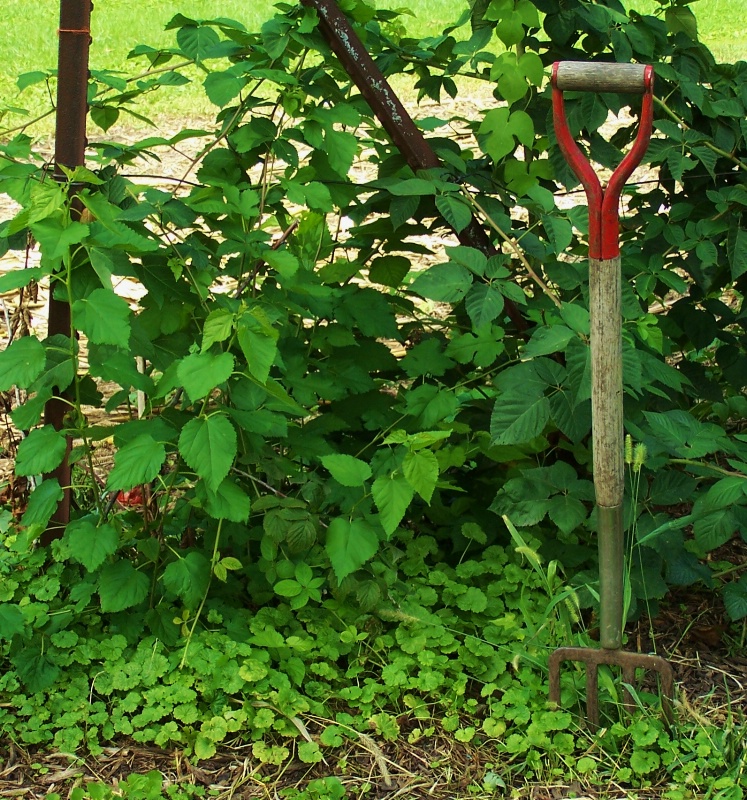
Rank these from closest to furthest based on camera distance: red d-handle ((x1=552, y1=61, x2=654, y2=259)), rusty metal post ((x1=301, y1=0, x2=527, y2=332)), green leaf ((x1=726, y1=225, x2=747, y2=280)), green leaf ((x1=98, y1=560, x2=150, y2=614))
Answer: red d-handle ((x1=552, y1=61, x2=654, y2=259)) → green leaf ((x1=98, y1=560, x2=150, y2=614)) → rusty metal post ((x1=301, y1=0, x2=527, y2=332)) → green leaf ((x1=726, y1=225, x2=747, y2=280))

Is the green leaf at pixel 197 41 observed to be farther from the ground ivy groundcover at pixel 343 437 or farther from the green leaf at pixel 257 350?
the green leaf at pixel 257 350

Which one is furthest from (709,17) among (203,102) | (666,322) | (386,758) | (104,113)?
(386,758)

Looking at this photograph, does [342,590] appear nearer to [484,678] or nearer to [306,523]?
[306,523]

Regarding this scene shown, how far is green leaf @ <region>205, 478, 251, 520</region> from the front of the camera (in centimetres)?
227

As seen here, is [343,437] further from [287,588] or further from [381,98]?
[381,98]

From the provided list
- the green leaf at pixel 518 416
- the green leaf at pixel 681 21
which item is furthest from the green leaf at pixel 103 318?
the green leaf at pixel 681 21

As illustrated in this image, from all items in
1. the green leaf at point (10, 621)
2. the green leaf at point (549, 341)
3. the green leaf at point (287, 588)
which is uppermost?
the green leaf at point (549, 341)

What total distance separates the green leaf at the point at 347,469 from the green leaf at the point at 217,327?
1.34ft

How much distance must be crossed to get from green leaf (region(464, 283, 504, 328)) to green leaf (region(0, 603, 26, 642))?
4.03 feet

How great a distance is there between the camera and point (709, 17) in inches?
381

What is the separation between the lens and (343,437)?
2932mm

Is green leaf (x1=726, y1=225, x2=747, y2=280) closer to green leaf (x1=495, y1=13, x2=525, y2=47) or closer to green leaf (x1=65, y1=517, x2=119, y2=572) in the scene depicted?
green leaf (x1=495, y1=13, x2=525, y2=47)

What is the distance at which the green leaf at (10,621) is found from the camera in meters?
2.29

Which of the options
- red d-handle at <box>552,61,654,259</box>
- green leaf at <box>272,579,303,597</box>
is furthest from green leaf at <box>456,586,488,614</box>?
red d-handle at <box>552,61,654,259</box>
